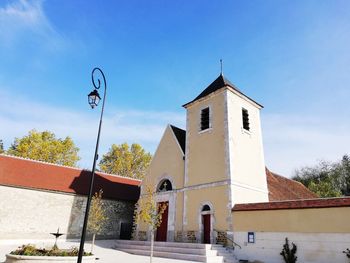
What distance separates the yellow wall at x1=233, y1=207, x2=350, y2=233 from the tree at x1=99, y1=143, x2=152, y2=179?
2507cm

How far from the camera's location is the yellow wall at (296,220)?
11070 millimetres

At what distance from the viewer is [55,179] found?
2058 centimetres

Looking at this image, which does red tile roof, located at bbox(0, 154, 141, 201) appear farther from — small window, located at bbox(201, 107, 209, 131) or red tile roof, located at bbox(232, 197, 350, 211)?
red tile roof, located at bbox(232, 197, 350, 211)

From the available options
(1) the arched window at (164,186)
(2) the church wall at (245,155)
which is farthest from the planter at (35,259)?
(1) the arched window at (164,186)

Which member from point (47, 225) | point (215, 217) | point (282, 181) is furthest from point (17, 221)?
point (282, 181)

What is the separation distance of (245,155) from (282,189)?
6.03 m

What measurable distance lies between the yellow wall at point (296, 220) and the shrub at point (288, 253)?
0.67 m

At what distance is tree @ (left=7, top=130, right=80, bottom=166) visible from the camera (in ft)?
101

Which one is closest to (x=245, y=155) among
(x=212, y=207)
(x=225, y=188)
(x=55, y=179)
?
(x=225, y=188)

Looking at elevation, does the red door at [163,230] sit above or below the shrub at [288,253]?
above

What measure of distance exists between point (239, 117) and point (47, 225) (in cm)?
1452

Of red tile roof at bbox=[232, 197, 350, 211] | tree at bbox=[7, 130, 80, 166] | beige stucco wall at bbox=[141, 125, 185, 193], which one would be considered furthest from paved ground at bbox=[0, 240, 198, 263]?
tree at bbox=[7, 130, 80, 166]

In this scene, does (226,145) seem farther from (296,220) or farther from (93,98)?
(93,98)

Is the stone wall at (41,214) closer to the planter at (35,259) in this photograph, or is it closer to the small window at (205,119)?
the planter at (35,259)
